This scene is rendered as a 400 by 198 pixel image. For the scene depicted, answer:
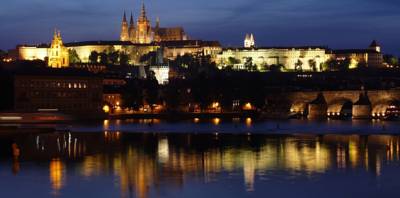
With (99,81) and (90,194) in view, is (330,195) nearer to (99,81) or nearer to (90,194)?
(90,194)

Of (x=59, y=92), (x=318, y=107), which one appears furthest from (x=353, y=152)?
(x=318, y=107)

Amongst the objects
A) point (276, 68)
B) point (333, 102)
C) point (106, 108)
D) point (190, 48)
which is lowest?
point (106, 108)

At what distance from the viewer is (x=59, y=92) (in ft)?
286

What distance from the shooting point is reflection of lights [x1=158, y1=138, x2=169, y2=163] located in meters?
37.6

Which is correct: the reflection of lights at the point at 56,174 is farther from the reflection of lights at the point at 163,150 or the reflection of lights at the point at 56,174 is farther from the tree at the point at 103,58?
the tree at the point at 103,58

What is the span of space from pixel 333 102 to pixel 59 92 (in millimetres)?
30405

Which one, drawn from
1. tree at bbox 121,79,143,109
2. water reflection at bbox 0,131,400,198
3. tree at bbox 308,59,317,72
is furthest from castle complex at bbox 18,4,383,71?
water reflection at bbox 0,131,400,198

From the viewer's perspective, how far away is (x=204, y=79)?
109812 mm

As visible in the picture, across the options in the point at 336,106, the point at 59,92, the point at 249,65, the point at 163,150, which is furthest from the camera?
the point at 249,65

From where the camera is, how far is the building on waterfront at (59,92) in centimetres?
8419

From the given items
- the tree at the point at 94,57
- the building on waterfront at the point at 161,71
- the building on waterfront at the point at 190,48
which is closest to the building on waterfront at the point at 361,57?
the building on waterfront at the point at 190,48

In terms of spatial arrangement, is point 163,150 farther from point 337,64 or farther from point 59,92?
point 337,64

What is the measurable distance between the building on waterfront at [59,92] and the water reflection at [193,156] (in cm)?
3111

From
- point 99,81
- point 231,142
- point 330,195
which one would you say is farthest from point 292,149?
point 99,81
